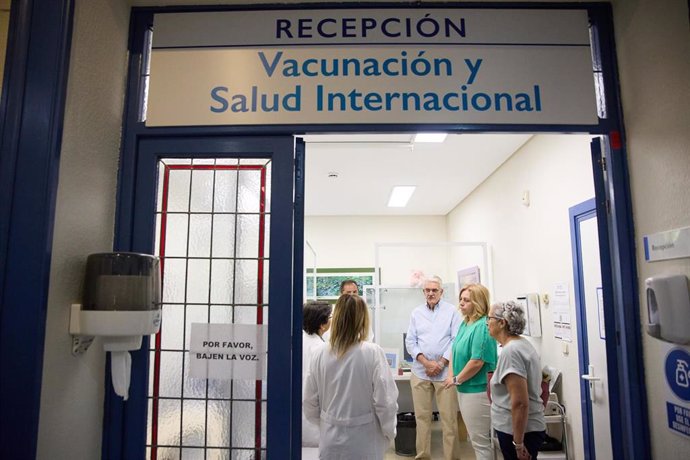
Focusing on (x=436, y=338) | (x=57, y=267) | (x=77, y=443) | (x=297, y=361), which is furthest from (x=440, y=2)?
(x=436, y=338)

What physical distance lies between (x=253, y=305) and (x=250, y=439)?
47 centimetres

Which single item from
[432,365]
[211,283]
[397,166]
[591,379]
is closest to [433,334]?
[432,365]

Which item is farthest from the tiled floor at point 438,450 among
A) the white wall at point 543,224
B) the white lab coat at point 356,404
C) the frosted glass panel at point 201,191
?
the frosted glass panel at point 201,191

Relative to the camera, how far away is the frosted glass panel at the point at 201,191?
174 centimetres

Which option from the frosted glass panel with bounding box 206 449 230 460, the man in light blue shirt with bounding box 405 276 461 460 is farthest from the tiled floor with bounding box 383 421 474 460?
the frosted glass panel with bounding box 206 449 230 460

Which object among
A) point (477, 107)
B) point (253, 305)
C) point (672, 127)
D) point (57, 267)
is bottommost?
point (253, 305)

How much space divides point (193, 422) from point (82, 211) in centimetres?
82

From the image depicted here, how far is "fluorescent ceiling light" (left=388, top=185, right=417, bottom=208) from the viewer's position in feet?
18.7

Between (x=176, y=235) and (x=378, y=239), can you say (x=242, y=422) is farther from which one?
(x=378, y=239)

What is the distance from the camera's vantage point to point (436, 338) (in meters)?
4.39

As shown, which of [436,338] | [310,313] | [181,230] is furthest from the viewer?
[436,338]

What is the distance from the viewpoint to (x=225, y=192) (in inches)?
68.9

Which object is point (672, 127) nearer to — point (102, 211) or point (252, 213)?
point (252, 213)

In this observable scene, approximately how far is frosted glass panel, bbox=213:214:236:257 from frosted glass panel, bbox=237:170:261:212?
57 mm
